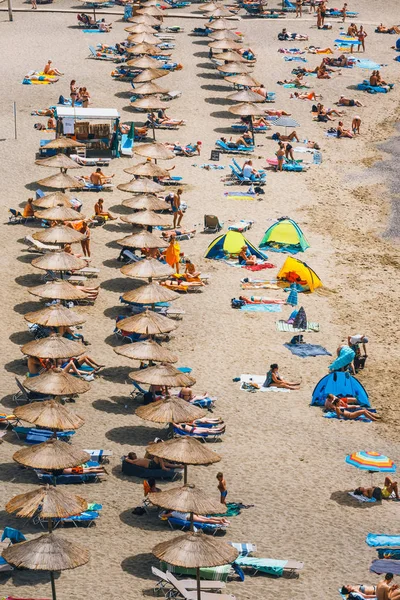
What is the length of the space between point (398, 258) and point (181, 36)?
1146 inches

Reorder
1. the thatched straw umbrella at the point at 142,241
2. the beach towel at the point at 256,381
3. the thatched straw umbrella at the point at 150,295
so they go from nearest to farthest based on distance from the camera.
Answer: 1. the beach towel at the point at 256,381
2. the thatched straw umbrella at the point at 150,295
3. the thatched straw umbrella at the point at 142,241

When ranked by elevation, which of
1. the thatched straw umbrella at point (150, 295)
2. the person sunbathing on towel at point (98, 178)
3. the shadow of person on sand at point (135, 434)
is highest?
the thatched straw umbrella at point (150, 295)

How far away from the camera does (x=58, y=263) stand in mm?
33812

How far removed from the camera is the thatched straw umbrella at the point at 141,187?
40.3 m

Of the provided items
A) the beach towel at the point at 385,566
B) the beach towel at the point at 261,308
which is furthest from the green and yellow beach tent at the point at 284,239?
the beach towel at the point at 385,566

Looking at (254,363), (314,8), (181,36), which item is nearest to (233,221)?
(254,363)

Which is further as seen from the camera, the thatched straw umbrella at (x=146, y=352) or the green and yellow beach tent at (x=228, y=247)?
the green and yellow beach tent at (x=228, y=247)

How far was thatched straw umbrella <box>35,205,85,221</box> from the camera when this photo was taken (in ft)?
121

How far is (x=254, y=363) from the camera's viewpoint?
31906 mm

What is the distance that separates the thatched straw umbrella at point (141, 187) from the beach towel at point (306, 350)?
938cm

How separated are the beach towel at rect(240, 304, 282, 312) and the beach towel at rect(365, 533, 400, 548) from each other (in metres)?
11.6

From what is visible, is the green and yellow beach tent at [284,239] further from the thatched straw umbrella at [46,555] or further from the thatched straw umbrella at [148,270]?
the thatched straw umbrella at [46,555]

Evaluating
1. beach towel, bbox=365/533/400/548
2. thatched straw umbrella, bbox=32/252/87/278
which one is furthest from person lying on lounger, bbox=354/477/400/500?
thatched straw umbrella, bbox=32/252/87/278

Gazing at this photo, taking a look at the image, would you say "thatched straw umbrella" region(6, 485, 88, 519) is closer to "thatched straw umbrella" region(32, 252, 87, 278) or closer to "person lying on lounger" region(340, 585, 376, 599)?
"person lying on lounger" region(340, 585, 376, 599)
